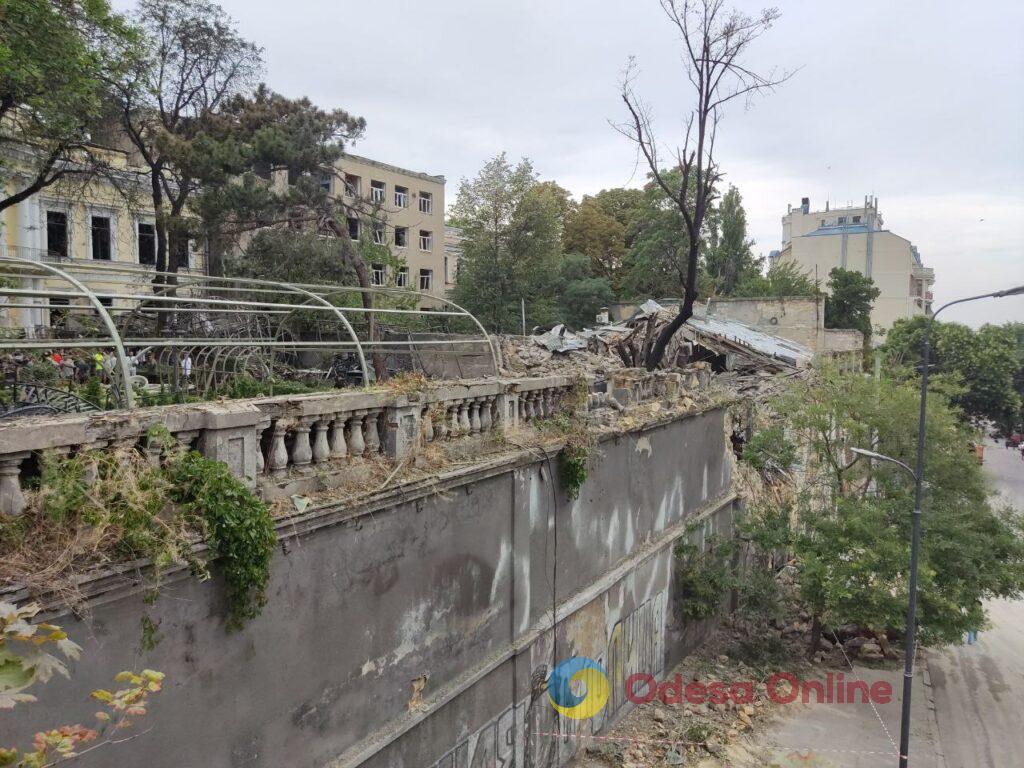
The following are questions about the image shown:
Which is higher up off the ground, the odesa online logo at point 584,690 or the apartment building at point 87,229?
the apartment building at point 87,229

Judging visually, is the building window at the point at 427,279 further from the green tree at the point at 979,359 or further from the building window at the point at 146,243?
the green tree at the point at 979,359

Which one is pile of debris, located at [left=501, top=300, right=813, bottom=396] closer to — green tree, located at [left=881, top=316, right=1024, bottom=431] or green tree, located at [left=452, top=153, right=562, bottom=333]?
green tree, located at [left=452, top=153, right=562, bottom=333]

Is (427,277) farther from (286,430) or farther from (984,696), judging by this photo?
(286,430)

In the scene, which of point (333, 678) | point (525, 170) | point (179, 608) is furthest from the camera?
point (525, 170)

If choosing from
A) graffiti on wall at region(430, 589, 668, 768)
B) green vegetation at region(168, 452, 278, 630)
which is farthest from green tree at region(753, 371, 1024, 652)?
green vegetation at region(168, 452, 278, 630)

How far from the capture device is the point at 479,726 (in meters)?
7.62

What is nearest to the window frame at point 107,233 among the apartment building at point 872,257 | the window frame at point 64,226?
the window frame at point 64,226

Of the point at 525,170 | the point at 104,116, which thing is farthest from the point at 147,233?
the point at 525,170

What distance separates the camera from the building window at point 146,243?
28.3 m

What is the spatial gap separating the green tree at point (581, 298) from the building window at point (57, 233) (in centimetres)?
2273

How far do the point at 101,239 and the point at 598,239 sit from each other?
29.2 m

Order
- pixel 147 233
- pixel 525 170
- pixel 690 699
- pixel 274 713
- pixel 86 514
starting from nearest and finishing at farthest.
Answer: pixel 86 514, pixel 274 713, pixel 690 699, pixel 147 233, pixel 525 170

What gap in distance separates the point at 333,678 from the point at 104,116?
1888 centimetres

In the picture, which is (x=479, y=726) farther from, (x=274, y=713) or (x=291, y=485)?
(x=291, y=485)
